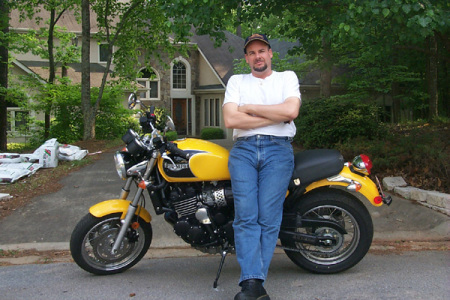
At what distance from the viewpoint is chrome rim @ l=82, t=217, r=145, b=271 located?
412 centimetres

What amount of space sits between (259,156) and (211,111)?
905 inches

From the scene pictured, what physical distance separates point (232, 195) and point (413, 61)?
16.1 meters

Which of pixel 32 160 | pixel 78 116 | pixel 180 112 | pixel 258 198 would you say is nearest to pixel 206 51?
pixel 180 112

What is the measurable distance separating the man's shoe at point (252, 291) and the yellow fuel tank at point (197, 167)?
924 mm

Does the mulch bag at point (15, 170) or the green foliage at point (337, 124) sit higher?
the green foliage at point (337, 124)

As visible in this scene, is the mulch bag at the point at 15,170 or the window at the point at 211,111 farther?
the window at the point at 211,111

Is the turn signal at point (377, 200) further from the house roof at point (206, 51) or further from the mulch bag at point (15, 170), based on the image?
the house roof at point (206, 51)

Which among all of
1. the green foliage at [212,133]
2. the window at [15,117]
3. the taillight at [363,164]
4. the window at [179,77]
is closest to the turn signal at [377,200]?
the taillight at [363,164]

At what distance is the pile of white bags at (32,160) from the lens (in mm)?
7930

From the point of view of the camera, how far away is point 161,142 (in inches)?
155

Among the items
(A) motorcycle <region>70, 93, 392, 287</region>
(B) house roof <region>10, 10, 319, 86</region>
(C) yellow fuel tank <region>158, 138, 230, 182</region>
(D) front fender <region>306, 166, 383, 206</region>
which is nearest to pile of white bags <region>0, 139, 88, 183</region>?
(A) motorcycle <region>70, 93, 392, 287</region>

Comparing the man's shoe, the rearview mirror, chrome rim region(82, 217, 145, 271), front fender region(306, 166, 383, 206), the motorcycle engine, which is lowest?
the man's shoe

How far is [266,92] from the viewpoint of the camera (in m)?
4.03

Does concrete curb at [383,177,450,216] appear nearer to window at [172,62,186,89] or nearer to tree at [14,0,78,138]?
tree at [14,0,78,138]
